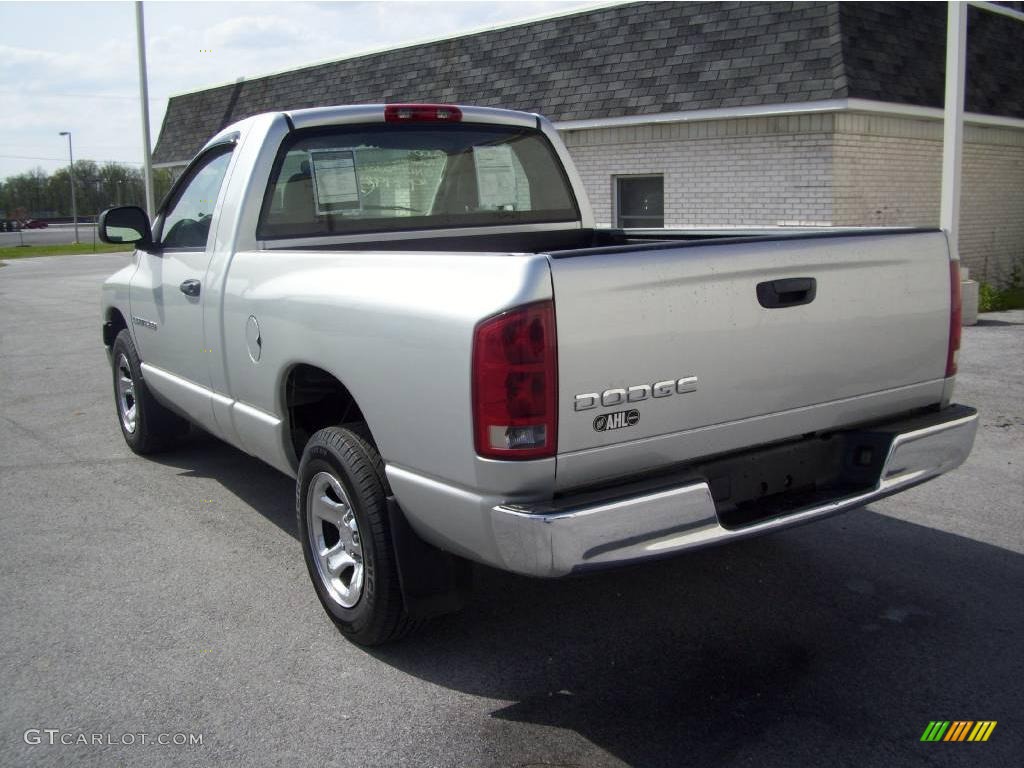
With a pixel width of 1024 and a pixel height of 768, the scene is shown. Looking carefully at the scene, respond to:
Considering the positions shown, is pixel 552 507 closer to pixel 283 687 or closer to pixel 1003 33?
pixel 283 687

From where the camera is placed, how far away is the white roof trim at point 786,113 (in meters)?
11.6

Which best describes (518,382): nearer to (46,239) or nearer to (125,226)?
(125,226)

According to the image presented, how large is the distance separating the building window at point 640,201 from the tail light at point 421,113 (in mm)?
9209

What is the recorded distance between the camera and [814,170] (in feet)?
39.7

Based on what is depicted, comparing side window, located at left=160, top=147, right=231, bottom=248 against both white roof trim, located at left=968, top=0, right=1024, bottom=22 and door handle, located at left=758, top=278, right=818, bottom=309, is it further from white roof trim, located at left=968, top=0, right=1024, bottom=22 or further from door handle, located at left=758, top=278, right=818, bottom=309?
white roof trim, located at left=968, top=0, right=1024, bottom=22

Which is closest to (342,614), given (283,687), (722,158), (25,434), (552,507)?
(283,687)

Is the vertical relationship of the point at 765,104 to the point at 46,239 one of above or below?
above

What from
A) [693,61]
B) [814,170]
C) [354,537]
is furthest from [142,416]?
[693,61]

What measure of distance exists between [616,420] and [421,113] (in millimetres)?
2627

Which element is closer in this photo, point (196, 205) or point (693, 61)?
point (196, 205)

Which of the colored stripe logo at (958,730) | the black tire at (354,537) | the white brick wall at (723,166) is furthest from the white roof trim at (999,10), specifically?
the black tire at (354,537)

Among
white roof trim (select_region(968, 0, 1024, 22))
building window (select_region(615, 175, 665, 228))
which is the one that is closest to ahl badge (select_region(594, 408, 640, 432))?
building window (select_region(615, 175, 665, 228))

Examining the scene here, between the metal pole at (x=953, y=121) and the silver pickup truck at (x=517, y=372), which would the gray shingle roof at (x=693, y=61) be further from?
the silver pickup truck at (x=517, y=372)

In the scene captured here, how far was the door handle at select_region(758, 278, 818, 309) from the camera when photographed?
11.1 feet
